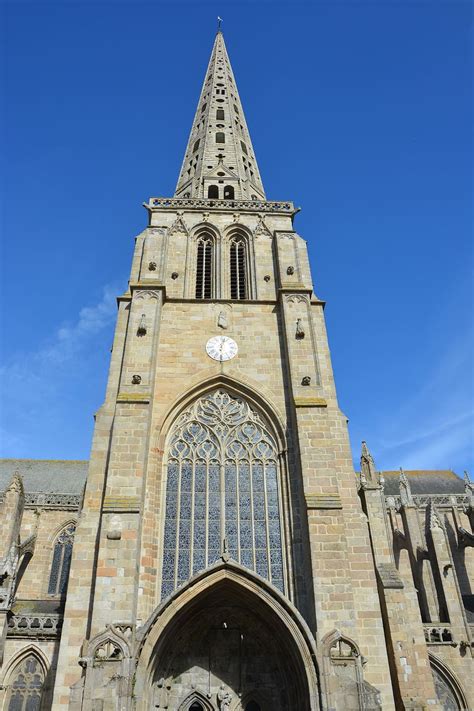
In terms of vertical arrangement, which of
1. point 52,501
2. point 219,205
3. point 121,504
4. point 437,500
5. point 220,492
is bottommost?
point 121,504

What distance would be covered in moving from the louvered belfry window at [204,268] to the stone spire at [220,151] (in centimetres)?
401

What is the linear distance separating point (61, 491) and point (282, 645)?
60.5 ft

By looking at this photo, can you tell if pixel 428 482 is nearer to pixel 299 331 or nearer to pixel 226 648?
pixel 299 331

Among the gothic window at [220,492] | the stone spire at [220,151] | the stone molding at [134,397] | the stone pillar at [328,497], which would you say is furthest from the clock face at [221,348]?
the stone spire at [220,151]

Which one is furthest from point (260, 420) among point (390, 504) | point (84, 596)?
point (390, 504)

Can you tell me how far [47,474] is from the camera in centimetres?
2942

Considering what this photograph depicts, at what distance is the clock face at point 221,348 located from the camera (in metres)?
16.7

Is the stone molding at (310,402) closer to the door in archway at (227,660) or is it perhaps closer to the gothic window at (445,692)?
the door in archway at (227,660)

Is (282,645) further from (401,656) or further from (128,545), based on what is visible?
(128,545)

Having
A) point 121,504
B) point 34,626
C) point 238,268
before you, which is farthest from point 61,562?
point 238,268

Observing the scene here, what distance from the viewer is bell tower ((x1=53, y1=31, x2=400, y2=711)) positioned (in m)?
11.4

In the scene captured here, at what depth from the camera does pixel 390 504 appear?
26438 millimetres

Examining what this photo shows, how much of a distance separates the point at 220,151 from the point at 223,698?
22.6 m

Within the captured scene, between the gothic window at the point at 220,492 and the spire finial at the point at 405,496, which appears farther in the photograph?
the spire finial at the point at 405,496
